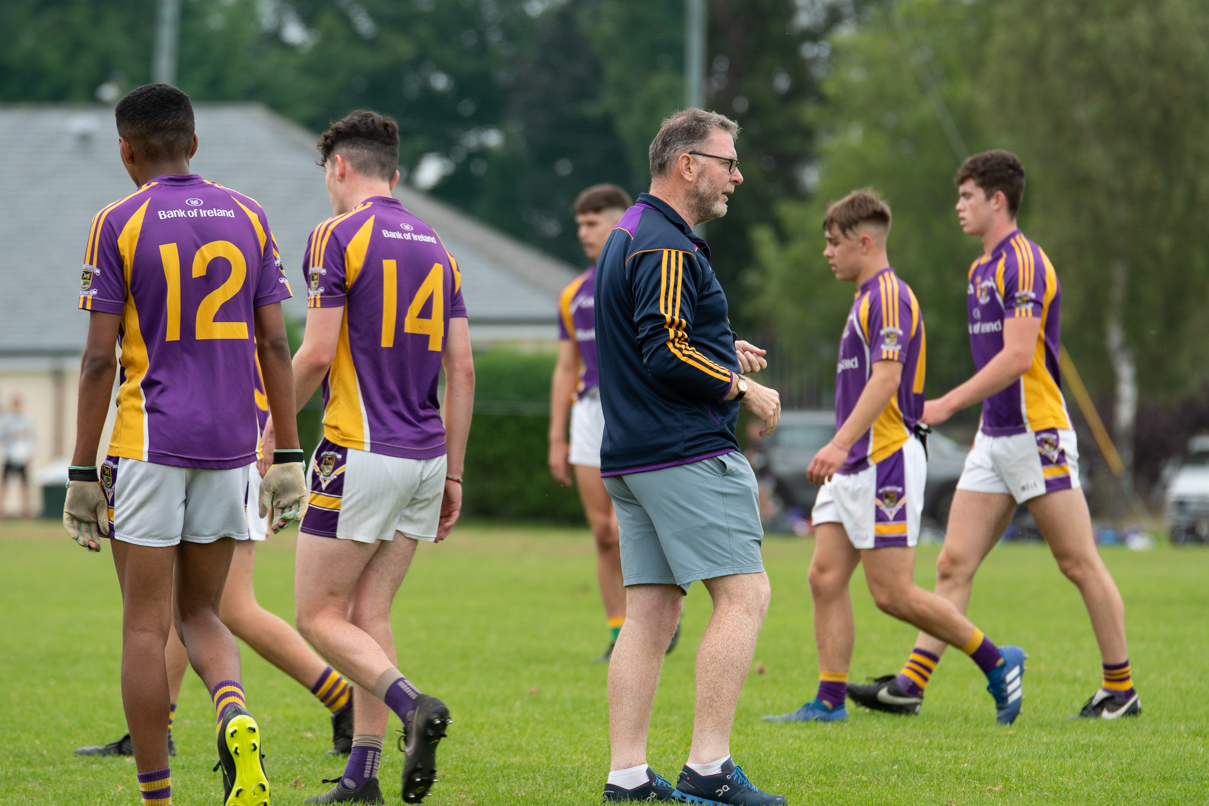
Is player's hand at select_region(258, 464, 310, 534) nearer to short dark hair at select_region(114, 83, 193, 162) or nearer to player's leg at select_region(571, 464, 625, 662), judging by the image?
short dark hair at select_region(114, 83, 193, 162)

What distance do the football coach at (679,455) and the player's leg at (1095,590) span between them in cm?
242

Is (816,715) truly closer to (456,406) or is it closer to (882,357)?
(882,357)

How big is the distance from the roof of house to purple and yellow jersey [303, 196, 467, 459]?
2065 centimetres

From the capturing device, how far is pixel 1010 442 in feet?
20.9

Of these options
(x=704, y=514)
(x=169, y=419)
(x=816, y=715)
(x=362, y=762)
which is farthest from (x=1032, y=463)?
(x=169, y=419)

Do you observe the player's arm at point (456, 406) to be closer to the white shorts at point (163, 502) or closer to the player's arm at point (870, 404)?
the white shorts at point (163, 502)

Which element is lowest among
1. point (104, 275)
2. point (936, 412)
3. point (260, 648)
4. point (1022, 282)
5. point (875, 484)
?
point (260, 648)

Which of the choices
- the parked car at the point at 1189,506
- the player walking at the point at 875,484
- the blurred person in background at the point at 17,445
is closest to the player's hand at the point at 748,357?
the player walking at the point at 875,484

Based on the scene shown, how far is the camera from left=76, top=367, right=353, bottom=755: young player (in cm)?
555

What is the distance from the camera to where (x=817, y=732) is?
5941 millimetres

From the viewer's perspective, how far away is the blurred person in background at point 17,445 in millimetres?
22844

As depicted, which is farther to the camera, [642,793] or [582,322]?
[582,322]

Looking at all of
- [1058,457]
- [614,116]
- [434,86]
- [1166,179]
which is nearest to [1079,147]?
[1166,179]

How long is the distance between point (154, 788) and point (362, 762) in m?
0.79
